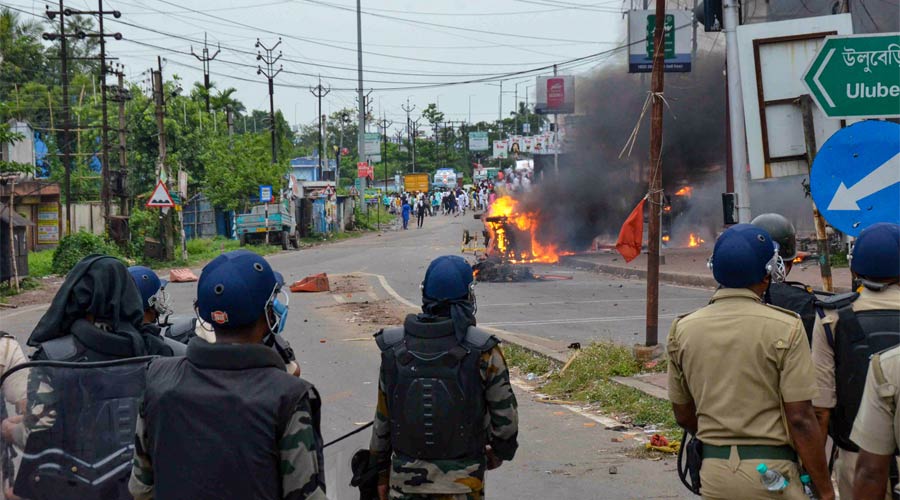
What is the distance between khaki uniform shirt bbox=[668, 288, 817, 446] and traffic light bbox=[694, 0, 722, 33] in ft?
18.5

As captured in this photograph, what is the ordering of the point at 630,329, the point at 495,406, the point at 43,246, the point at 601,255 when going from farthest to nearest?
the point at 43,246
the point at 601,255
the point at 630,329
the point at 495,406

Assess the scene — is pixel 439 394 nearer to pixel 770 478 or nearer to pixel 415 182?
pixel 770 478

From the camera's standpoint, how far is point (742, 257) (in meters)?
3.53

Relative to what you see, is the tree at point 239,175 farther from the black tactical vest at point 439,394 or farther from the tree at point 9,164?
the black tactical vest at point 439,394

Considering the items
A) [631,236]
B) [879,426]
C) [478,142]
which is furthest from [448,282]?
[478,142]

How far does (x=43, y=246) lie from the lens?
136 feet

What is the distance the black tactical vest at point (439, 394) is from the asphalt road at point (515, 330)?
Answer: 241 mm

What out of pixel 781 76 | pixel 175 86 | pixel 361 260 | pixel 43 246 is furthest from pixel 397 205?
pixel 781 76

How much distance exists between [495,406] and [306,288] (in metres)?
17.8

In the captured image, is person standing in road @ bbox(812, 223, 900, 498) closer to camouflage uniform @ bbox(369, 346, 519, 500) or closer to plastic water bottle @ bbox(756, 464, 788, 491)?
plastic water bottle @ bbox(756, 464, 788, 491)

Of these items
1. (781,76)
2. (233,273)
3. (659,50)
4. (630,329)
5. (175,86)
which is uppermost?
(175,86)

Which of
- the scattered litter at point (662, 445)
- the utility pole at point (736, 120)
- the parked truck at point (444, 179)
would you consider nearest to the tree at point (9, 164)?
the utility pole at point (736, 120)

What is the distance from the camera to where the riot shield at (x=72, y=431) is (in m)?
3.28

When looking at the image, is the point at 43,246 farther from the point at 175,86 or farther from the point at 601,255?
the point at 601,255
